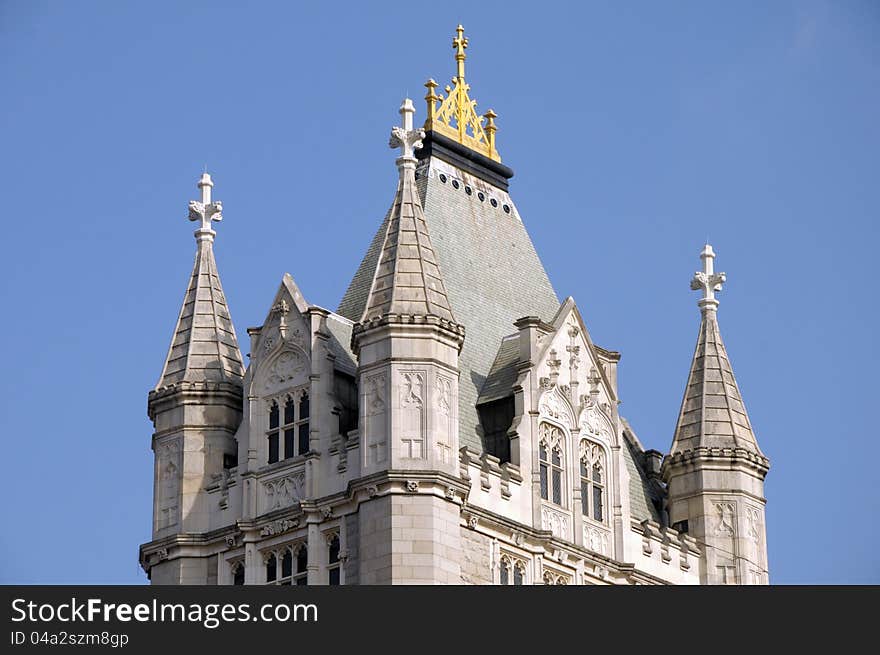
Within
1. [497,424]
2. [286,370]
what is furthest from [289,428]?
[497,424]

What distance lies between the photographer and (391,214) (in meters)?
86.9

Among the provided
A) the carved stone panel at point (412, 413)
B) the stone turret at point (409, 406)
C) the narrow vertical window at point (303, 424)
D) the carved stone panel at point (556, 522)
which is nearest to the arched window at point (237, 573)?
the narrow vertical window at point (303, 424)

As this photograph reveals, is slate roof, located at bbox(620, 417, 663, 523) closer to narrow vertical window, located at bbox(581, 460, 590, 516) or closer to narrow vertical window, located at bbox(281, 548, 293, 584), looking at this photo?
narrow vertical window, located at bbox(581, 460, 590, 516)

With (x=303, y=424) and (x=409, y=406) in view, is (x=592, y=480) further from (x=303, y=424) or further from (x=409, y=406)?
(x=303, y=424)

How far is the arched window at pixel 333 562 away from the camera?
83000 millimetres

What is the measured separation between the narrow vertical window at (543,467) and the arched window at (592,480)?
1346 mm

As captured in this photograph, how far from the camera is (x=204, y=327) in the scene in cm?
8944

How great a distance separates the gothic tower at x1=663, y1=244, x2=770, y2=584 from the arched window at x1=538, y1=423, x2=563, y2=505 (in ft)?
17.5
